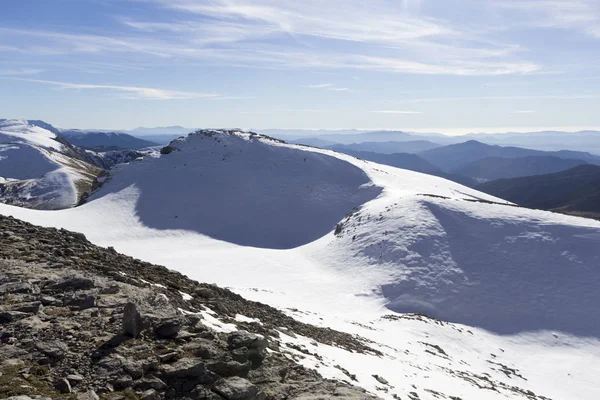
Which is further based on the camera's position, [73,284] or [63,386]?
[73,284]

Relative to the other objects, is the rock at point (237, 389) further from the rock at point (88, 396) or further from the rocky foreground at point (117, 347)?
the rock at point (88, 396)

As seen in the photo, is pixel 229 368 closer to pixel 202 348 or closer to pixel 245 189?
pixel 202 348

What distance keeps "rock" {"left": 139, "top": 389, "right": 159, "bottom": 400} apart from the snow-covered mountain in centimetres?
453

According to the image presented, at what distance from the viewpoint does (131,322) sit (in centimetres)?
809

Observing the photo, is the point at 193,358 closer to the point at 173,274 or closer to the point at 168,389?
the point at 168,389

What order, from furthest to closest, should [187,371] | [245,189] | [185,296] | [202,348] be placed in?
[245,189] → [185,296] → [202,348] → [187,371]

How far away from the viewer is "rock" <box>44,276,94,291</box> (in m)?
9.48

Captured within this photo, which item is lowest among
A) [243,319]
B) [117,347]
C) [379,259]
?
[379,259]

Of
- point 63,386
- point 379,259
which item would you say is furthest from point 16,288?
point 379,259

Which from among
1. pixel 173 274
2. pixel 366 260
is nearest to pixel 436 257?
pixel 366 260

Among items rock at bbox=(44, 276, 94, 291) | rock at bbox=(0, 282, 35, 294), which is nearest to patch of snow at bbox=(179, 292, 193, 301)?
rock at bbox=(44, 276, 94, 291)

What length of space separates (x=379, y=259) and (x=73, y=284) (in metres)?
30.7

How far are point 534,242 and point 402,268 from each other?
41.3ft

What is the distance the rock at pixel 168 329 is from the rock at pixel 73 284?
2.39 metres
